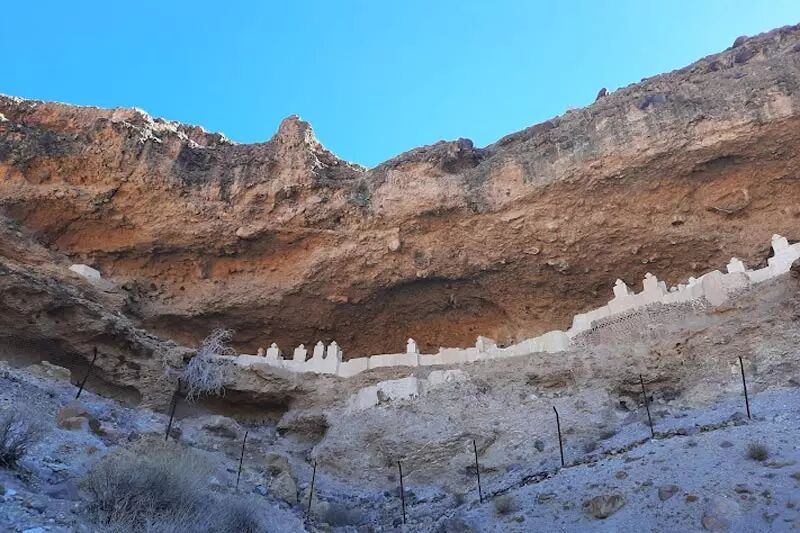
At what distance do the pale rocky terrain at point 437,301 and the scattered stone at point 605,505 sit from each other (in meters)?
0.04

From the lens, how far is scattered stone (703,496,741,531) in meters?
8.95

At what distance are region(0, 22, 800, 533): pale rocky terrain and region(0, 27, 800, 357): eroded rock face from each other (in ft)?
0.25

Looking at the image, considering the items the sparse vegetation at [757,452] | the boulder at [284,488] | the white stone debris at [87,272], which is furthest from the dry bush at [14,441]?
the white stone debris at [87,272]

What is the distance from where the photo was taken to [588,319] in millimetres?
18656

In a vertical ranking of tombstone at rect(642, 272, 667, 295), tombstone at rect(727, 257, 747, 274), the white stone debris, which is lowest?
tombstone at rect(642, 272, 667, 295)

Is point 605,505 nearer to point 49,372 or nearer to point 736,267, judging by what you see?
point 736,267

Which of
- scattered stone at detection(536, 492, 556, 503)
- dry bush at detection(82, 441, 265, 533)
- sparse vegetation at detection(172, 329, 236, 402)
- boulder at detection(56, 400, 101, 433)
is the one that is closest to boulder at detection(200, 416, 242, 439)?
sparse vegetation at detection(172, 329, 236, 402)

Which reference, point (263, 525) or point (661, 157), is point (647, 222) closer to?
point (661, 157)

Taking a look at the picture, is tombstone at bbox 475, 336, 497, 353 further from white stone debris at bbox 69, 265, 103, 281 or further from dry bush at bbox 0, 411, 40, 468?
white stone debris at bbox 69, 265, 103, 281

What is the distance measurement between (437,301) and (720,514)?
15.2 meters

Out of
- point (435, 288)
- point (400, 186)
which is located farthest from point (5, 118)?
point (435, 288)

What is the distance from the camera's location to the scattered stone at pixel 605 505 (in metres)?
10.1

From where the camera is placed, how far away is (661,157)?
65.7ft

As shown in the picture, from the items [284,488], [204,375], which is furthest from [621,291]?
[204,375]
